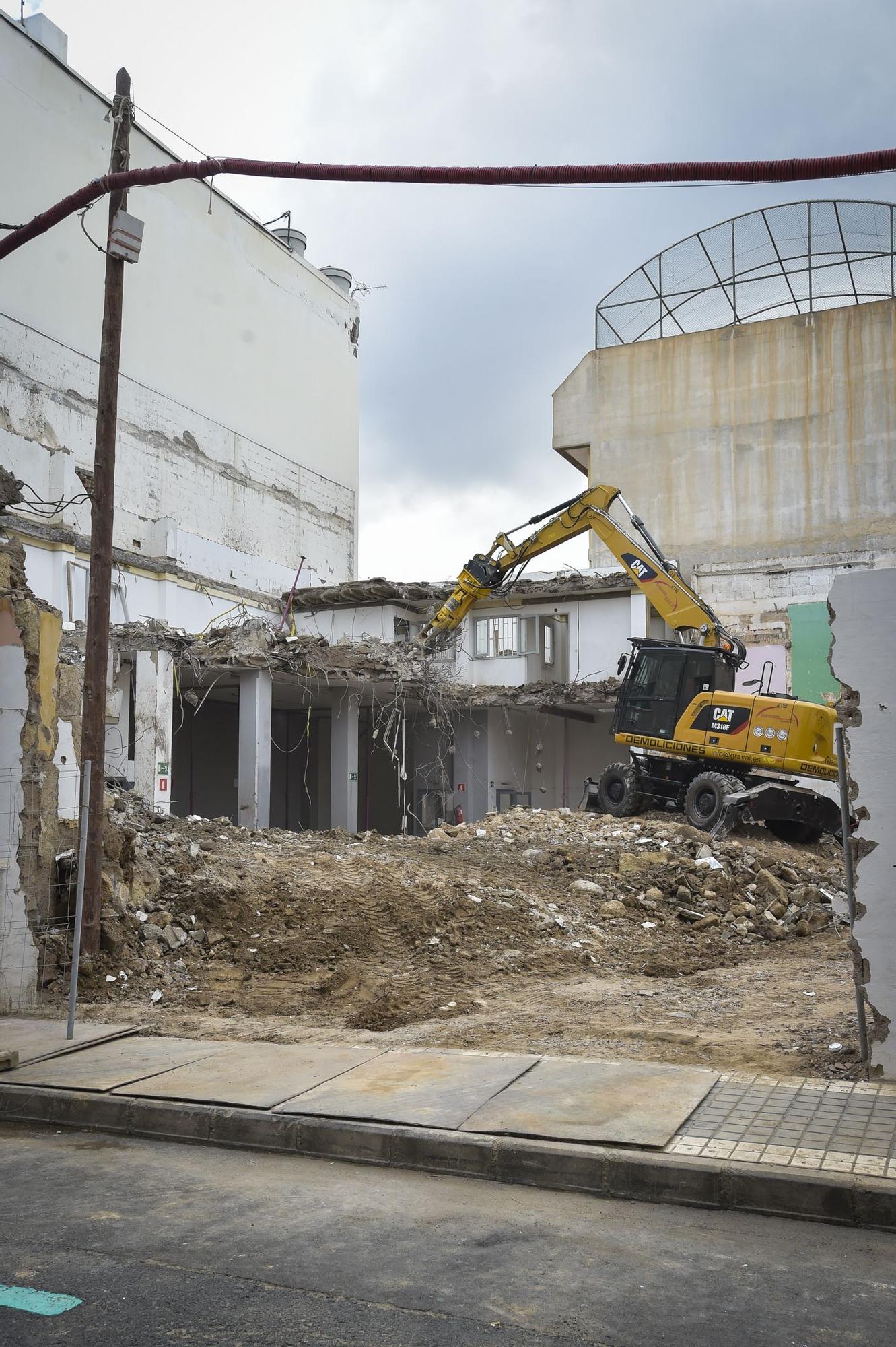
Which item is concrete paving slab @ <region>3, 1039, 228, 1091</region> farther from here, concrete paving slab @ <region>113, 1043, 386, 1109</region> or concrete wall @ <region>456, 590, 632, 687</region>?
concrete wall @ <region>456, 590, 632, 687</region>

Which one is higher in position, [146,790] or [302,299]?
[302,299]

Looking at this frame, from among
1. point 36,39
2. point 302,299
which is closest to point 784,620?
point 302,299

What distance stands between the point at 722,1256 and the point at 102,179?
966 centimetres

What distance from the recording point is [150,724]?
2394 cm

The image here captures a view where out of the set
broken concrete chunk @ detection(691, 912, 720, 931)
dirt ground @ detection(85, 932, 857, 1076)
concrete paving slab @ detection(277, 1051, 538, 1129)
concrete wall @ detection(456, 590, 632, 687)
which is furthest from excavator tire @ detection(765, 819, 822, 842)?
concrete paving slab @ detection(277, 1051, 538, 1129)

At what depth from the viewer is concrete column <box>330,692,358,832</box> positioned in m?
27.5

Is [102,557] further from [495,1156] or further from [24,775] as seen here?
[495,1156]

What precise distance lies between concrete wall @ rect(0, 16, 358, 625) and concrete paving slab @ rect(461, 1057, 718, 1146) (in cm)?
1883

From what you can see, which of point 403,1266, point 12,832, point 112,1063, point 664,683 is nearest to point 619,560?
point 664,683

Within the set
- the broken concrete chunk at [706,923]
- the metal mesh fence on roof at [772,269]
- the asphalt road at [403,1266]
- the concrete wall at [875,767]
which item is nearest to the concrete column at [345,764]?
the broken concrete chunk at [706,923]

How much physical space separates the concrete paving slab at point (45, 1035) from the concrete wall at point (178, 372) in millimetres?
15410

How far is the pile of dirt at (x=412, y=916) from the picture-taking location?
1065 centimetres

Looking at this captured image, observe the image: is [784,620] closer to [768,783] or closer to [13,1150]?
[768,783]

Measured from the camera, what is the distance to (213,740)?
112 feet
